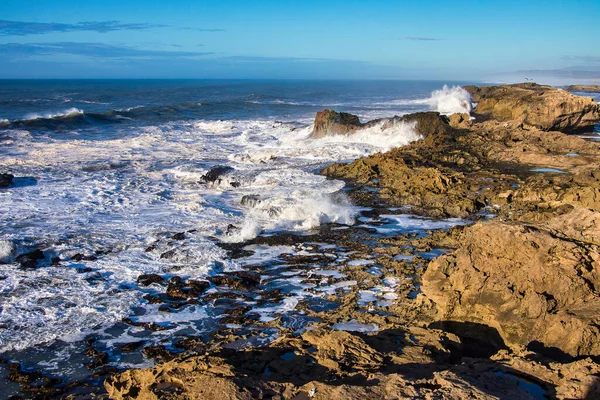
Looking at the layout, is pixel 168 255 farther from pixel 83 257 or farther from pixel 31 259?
pixel 31 259

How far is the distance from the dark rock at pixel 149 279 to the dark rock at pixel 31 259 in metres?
2.21

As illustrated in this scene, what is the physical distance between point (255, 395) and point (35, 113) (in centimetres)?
4319

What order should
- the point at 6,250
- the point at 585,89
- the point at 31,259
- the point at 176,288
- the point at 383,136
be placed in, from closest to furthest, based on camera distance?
the point at 176,288 < the point at 31,259 < the point at 6,250 < the point at 383,136 < the point at 585,89

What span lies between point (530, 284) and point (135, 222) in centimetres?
913

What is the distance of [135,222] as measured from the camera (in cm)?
1242

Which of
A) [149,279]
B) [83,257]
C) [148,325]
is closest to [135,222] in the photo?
[83,257]

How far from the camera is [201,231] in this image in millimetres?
11672

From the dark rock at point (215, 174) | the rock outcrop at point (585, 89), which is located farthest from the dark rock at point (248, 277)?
the rock outcrop at point (585, 89)

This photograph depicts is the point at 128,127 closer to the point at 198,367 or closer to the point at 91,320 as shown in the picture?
the point at 91,320

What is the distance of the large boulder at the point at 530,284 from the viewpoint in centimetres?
575

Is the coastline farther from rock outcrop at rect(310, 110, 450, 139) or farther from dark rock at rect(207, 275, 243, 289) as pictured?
rock outcrop at rect(310, 110, 450, 139)

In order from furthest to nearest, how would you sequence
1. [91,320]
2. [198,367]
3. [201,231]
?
[201,231] → [91,320] → [198,367]

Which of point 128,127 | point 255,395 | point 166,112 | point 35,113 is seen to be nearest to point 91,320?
point 255,395

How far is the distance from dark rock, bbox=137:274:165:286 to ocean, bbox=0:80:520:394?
7.3 inches
